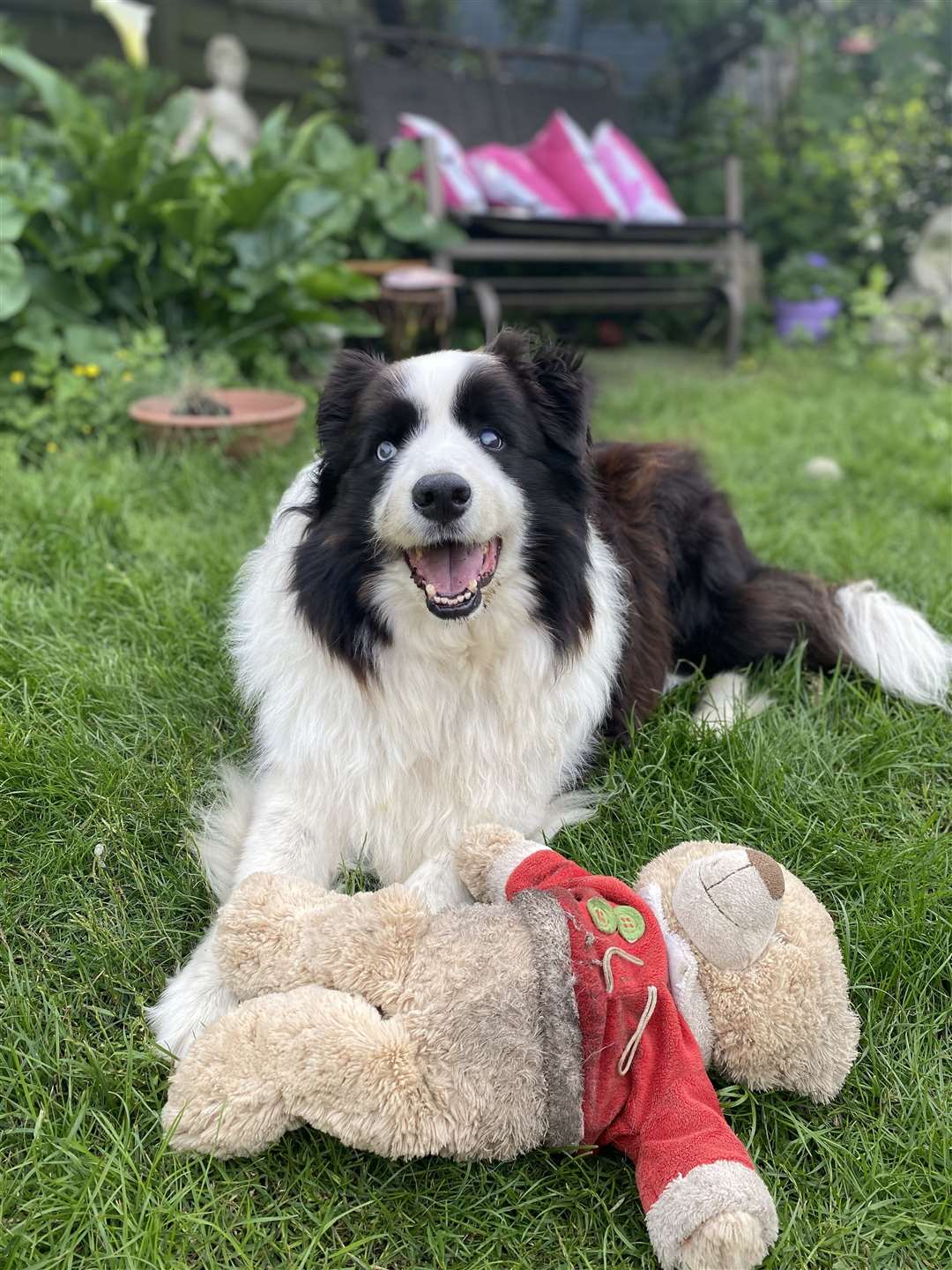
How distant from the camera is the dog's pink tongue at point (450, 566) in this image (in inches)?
80.5

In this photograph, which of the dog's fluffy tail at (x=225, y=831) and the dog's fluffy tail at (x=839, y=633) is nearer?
the dog's fluffy tail at (x=225, y=831)

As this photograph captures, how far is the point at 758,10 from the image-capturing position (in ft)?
28.3

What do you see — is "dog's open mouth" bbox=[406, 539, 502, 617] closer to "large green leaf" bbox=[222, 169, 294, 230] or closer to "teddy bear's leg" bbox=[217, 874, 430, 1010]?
"teddy bear's leg" bbox=[217, 874, 430, 1010]

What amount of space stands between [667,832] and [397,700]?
688 millimetres

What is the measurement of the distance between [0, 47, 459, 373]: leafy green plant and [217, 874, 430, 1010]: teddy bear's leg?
11.4 feet

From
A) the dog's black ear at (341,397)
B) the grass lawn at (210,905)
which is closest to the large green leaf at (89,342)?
the grass lawn at (210,905)

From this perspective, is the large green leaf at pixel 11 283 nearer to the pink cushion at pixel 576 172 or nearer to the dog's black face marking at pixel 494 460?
the dog's black face marking at pixel 494 460

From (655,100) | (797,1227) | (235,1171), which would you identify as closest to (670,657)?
(797,1227)

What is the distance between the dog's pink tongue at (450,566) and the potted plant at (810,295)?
733cm

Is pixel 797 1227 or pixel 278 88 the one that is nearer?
pixel 797 1227

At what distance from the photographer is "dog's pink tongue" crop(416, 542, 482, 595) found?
204 cm

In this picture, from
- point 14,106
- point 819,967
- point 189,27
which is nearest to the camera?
point 819,967

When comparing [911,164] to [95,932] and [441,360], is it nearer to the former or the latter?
[441,360]

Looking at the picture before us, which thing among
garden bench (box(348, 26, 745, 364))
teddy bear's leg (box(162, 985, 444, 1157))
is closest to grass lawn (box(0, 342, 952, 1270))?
teddy bear's leg (box(162, 985, 444, 1157))
